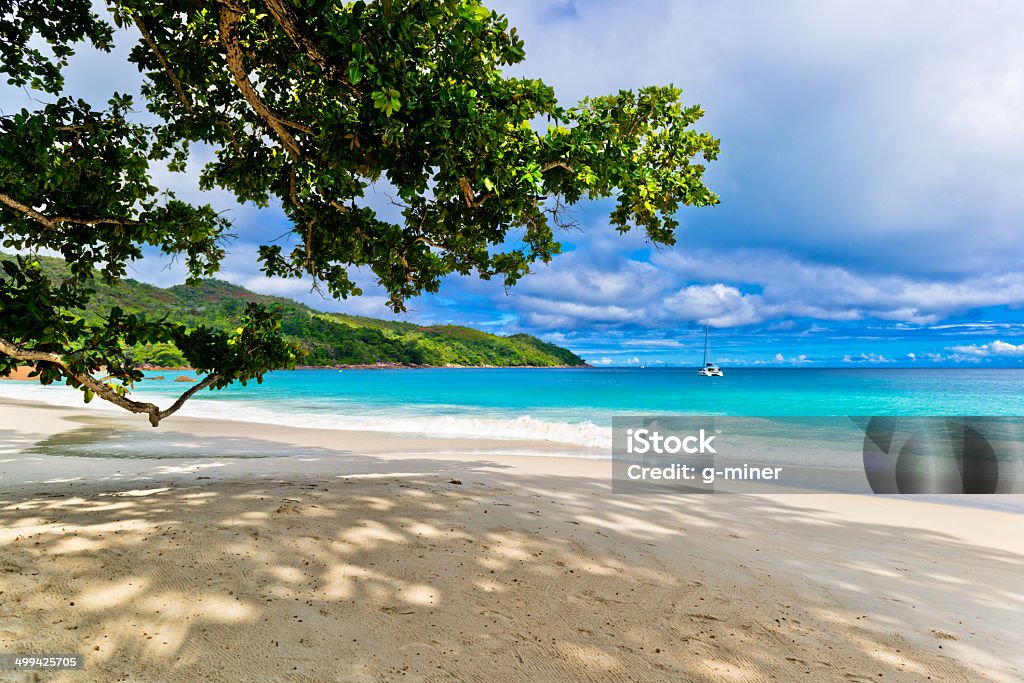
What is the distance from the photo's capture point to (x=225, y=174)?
23.1 ft

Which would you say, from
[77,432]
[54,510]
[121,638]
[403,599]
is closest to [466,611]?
[403,599]

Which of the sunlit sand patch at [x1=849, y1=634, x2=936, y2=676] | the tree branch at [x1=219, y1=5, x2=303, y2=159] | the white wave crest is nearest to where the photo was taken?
the sunlit sand patch at [x1=849, y1=634, x2=936, y2=676]

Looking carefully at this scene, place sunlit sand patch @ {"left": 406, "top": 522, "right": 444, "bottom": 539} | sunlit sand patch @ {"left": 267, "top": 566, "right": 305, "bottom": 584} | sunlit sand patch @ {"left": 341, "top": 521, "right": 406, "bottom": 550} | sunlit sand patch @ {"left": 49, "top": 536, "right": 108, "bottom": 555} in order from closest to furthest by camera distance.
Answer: sunlit sand patch @ {"left": 267, "top": 566, "right": 305, "bottom": 584}, sunlit sand patch @ {"left": 49, "top": 536, "right": 108, "bottom": 555}, sunlit sand patch @ {"left": 341, "top": 521, "right": 406, "bottom": 550}, sunlit sand patch @ {"left": 406, "top": 522, "right": 444, "bottom": 539}

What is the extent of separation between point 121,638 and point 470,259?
4.75m

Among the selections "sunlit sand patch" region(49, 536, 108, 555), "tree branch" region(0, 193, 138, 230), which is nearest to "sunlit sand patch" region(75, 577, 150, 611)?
"sunlit sand patch" region(49, 536, 108, 555)

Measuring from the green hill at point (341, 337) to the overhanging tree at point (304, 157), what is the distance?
26.2 meters

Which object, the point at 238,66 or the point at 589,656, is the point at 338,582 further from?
the point at 238,66

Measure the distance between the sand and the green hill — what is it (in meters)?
28.6

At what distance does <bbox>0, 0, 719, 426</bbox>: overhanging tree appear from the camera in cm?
392

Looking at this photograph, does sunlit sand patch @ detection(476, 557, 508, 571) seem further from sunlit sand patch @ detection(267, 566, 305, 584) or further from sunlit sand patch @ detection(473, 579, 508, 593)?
sunlit sand patch @ detection(267, 566, 305, 584)

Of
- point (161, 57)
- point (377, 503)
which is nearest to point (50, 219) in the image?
point (161, 57)

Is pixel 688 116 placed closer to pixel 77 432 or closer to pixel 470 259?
pixel 470 259

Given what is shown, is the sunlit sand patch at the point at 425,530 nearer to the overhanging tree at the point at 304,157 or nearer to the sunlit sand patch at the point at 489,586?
the sunlit sand patch at the point at 489,586

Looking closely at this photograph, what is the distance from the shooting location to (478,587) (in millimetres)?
3412
